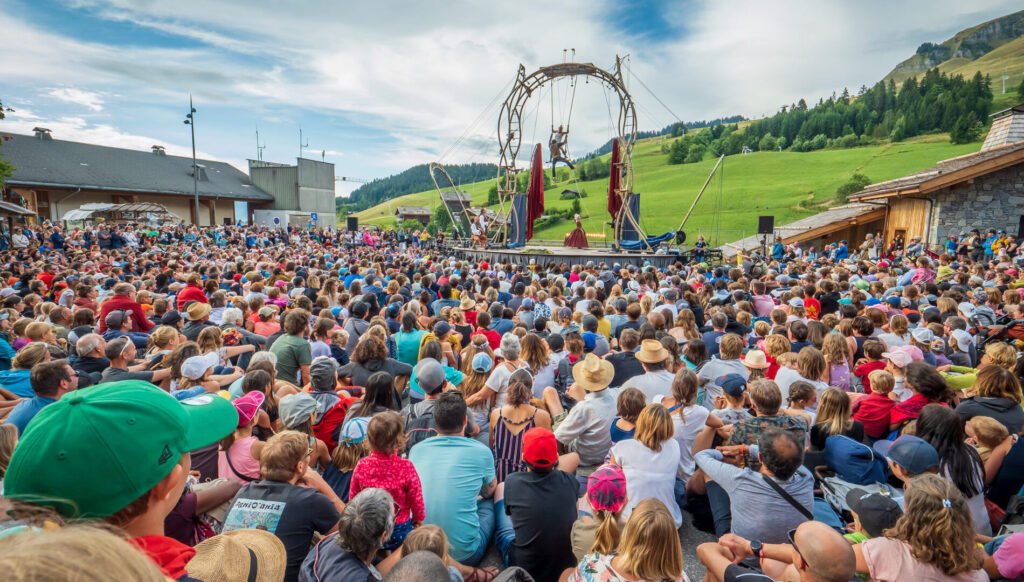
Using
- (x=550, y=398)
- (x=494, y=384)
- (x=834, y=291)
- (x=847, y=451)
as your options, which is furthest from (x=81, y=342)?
(x=834, y=291)

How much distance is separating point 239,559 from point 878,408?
450 cm

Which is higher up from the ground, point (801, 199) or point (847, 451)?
point (801, 199)

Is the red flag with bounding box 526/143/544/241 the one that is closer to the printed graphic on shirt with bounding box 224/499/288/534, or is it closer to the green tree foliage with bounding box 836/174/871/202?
the printed graphic on shirt with bounding box 224/499/288/534

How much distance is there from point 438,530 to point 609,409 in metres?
2.26

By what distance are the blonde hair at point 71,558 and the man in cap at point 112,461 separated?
61 cm

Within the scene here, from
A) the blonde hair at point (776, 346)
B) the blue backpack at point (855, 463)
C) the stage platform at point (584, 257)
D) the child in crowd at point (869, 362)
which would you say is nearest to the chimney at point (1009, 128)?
the stage platform at point (584, 257)

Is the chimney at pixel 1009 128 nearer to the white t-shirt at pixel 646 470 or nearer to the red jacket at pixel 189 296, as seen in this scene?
the white t-shirt at pixel 646 470

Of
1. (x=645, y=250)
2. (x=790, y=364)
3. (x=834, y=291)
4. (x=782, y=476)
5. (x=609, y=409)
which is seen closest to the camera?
(x=782, y=476)

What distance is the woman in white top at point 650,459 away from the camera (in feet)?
10.6

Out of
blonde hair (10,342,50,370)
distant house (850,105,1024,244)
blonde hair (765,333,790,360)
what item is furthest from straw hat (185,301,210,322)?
distant house (850,105,1024,244)

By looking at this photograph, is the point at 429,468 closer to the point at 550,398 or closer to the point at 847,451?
the point at 550,398

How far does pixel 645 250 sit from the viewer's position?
20.6 meters

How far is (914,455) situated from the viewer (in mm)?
2820

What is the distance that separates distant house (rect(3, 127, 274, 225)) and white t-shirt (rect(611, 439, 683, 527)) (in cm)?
3364
